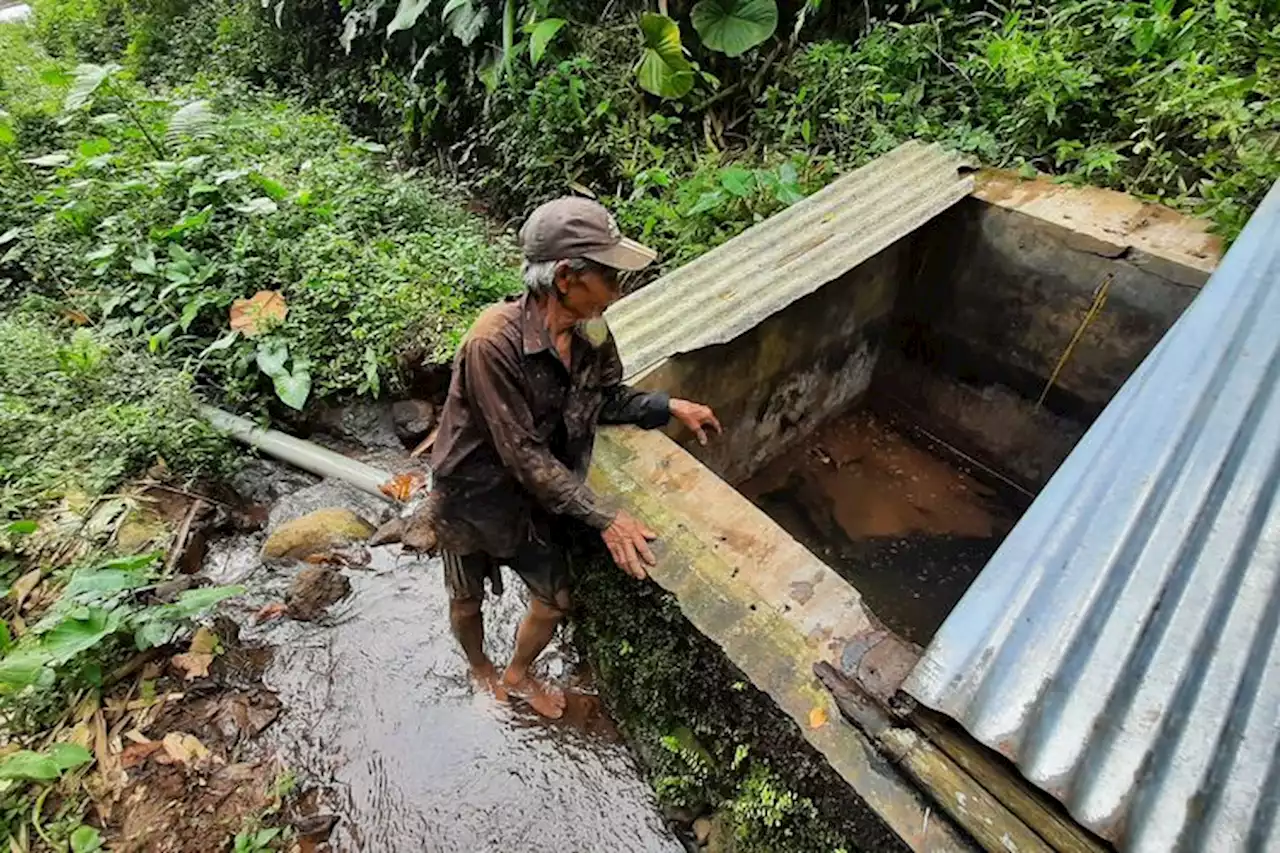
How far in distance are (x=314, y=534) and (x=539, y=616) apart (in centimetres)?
155

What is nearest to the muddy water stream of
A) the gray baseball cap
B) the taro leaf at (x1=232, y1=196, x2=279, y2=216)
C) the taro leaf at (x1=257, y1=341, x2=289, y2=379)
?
the taro leaf at (x1=257, y1=341, x2=289, y2=379)

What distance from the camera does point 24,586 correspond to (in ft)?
11.2

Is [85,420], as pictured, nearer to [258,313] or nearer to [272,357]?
[272,357]

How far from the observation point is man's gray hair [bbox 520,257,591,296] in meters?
2.07

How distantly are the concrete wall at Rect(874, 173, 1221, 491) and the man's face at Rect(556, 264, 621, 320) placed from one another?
2.52 metres

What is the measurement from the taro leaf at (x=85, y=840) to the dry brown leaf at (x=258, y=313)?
8.88ft

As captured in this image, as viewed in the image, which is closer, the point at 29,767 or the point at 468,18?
the point at 29,767

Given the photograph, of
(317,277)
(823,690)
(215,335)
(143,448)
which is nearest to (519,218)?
(317,277)

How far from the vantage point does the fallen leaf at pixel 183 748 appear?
3.00 m

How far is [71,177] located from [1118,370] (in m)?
7.02

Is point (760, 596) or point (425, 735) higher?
point (760, 596)

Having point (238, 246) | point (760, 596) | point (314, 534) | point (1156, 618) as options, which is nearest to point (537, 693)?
point (314, 534)

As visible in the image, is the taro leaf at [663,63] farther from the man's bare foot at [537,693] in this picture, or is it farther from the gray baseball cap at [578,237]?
the man's bare foot at [537,693]

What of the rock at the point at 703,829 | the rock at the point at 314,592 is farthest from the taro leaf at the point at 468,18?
the rock at the point at 703,829
